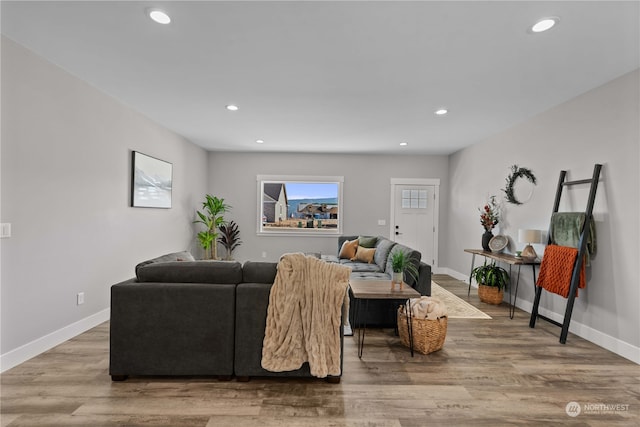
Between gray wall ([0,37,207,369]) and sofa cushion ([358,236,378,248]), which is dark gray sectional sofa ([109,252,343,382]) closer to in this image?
gray wall ([0,37,207,369])

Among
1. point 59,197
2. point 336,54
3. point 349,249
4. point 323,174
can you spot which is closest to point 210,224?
point 323,174

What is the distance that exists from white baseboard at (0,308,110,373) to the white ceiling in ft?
7.91

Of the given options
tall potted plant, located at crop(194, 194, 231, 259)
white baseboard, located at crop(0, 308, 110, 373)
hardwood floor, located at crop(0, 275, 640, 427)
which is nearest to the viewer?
hardwood floor, located at crop(0, 275, 640, 427)

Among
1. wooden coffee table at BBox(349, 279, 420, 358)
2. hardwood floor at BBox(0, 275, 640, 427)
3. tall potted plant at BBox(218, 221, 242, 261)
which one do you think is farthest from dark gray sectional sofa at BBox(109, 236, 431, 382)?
tall potted plant at BBox(218, 221, 242, 261)

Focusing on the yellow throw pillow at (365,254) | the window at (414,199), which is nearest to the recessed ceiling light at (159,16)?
the yellow throw pillow at (365,254)

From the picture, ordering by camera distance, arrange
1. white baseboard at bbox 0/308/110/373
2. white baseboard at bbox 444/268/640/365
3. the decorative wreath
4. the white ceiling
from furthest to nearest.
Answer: the decorative wreath, white baseboard at bbox 444/268/640/365, white baseboard at bbox 0/308/110/373, the white ceiling

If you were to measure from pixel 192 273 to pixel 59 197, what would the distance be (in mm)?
1693

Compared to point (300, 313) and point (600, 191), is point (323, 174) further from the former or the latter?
point (300, 313)

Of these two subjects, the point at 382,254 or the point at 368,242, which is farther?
the point at 368,242

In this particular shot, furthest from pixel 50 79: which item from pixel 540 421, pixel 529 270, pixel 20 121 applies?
pixel 529 270

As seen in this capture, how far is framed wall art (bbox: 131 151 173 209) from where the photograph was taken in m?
4.03

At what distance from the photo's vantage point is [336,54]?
2.54 metres

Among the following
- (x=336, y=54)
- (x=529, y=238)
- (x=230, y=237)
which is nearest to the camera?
(x=336, y=54)

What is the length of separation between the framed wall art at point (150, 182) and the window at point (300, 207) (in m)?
2.12
